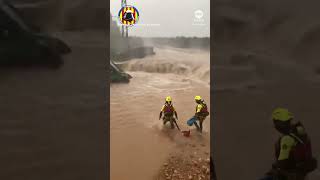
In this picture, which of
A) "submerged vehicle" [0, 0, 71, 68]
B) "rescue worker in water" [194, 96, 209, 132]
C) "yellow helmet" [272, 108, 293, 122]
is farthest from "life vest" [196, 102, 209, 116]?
"submerged vehicle" [0, 0, 71, 68]

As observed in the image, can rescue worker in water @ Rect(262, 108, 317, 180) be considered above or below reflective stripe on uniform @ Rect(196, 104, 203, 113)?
below

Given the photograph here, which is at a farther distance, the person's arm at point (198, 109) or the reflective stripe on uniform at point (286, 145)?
the person's arm at point (198, 109)

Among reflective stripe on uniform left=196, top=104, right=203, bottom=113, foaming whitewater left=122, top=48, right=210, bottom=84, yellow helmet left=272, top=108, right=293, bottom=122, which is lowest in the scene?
yellow helmet left=272, top=108, right=293, bottom=122

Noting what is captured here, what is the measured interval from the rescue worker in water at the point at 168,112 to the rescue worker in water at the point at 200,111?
4.3 inches

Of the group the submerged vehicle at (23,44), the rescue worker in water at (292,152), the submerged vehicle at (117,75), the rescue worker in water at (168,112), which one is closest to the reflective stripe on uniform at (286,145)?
the rescue worker in water at (292,152)

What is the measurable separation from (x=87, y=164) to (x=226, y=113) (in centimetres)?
76

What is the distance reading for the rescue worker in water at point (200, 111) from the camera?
151cm

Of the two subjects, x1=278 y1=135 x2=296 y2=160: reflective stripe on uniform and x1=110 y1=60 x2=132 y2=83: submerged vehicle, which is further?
x1=110 y1=60 x2=132 y2=83: submerged vehicle

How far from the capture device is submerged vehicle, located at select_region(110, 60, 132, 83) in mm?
1492

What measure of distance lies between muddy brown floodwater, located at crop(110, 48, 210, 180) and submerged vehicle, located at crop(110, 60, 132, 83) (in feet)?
0.08

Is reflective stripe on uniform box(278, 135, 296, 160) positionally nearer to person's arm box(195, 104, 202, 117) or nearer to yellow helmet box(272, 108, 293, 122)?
yellow helmet box(272, 108, 293, 122)

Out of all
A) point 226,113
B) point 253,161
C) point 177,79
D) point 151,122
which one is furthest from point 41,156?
point 253,161

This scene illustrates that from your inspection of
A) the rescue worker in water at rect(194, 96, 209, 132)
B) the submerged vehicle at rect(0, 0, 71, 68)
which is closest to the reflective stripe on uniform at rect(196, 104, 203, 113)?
the rescue worker in water at rect(194, 96, 209, 132)

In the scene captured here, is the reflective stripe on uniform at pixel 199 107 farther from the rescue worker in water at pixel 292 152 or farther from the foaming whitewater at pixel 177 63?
the rescue worker in water at pixel 292 152
